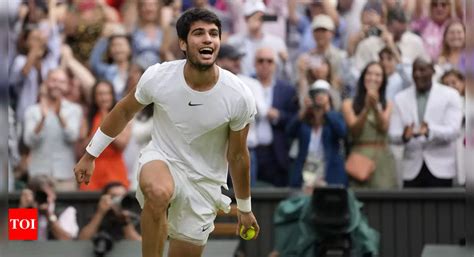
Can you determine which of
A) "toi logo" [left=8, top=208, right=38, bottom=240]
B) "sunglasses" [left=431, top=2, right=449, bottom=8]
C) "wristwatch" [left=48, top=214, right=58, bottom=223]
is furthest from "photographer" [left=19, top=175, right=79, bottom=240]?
"sunglasses" [left=431, top=2, right=449, bottom=8]

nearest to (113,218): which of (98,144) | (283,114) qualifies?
(283,114)

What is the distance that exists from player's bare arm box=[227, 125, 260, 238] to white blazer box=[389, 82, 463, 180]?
4.59 meters

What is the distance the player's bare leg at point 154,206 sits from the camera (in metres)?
9.43

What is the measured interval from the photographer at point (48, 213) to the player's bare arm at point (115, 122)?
411 cm

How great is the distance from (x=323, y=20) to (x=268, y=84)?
2.92ft

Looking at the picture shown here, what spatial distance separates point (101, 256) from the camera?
12.7 meters

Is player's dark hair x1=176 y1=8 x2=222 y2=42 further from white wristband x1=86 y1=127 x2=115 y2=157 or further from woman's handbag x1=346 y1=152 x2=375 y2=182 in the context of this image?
woman's handbag x1=346 y1=152 x2=375 y2=182

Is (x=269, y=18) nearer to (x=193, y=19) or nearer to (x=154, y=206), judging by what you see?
(x=193, y=19)

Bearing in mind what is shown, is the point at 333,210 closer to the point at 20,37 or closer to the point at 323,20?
the point at 323,20

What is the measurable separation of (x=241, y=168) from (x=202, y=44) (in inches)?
36.0

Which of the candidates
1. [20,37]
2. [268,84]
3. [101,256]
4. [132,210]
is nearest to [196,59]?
[101,256]

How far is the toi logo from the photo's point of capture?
13.3m

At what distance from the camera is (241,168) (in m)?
9.86

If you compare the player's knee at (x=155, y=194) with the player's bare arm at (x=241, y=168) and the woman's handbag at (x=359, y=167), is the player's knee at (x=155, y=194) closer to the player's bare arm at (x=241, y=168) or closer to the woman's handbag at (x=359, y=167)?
the player's bare arm at (x=241, y=168)
